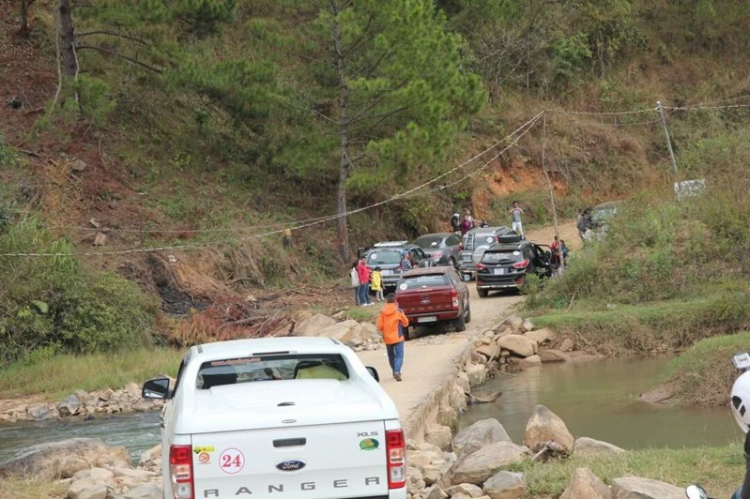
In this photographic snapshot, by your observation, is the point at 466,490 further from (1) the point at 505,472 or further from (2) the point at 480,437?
(2) the point at 480,437

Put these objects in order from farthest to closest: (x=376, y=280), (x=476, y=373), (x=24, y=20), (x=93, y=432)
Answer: (x=24, y=20)
(x=376, y=280)
(x=476, y=373)
(x=93, y=432)

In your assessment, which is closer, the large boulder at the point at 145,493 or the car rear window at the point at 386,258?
the large boulder at the point at 145,493

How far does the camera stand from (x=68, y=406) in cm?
2408

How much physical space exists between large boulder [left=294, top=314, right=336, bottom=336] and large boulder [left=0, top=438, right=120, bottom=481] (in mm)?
12956

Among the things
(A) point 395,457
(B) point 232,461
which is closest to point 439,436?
(A) point 395,457

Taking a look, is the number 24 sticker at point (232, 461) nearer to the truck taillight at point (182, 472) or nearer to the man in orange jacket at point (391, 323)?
Answer: the truck taillight at point (182, 472)

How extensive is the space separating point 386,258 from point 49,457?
22.1 m

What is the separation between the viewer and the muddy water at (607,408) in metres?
17.1

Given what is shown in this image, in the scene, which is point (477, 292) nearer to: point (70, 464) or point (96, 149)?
point (96, 149)

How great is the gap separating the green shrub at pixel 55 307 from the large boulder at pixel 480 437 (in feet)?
52.1

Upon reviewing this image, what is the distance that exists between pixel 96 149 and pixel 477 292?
16.1 meters

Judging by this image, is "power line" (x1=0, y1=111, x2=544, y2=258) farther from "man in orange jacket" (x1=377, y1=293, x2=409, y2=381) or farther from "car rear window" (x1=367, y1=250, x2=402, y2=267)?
"man in orange jacket" (x1=377, y1=293, x2=409, y2=381)

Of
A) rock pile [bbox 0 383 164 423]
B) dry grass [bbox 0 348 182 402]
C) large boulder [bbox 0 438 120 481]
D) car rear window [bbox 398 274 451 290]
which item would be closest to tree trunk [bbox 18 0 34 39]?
dry grass [bbox 0 348 182 402]

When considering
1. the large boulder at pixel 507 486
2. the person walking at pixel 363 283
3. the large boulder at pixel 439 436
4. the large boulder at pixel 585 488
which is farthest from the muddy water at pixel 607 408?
the person walking at pixel 363 283
